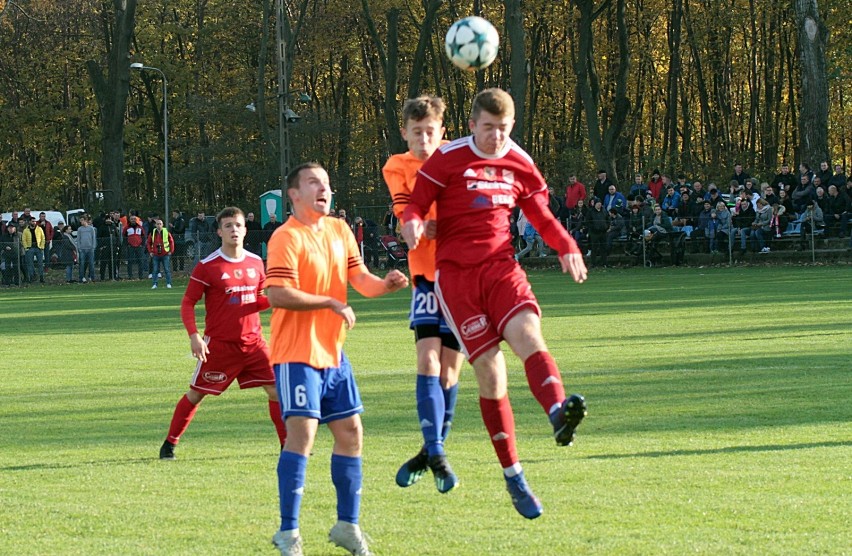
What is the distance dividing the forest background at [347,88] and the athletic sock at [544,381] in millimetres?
47785

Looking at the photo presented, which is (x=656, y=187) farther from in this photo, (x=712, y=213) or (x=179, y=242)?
(x=179, y=242)

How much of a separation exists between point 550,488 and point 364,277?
77.3 inches

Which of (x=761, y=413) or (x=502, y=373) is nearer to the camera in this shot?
(x=502, y=373)

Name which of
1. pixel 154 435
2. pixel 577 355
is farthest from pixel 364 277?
pixel 577 355

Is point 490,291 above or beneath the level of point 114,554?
above

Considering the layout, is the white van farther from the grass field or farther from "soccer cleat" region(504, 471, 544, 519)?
"soccer cleat" region(504, 471, 544, 519)

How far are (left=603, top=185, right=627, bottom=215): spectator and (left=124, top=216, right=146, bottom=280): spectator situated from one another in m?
14.9

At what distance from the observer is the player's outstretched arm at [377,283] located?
694 cm

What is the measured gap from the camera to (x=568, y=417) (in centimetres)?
643

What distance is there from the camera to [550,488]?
814cm

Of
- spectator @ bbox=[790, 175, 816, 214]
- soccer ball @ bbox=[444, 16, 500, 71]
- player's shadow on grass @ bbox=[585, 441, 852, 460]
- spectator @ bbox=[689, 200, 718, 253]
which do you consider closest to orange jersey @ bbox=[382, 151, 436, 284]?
soccer ball @ bbox=[444, 16, 500, 71]

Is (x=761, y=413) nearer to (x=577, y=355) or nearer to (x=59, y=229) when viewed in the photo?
(x=577, y=355)

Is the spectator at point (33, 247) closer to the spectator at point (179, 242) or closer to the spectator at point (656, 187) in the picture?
the spectator at point (179, 242)

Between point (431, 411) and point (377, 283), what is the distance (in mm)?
1017
